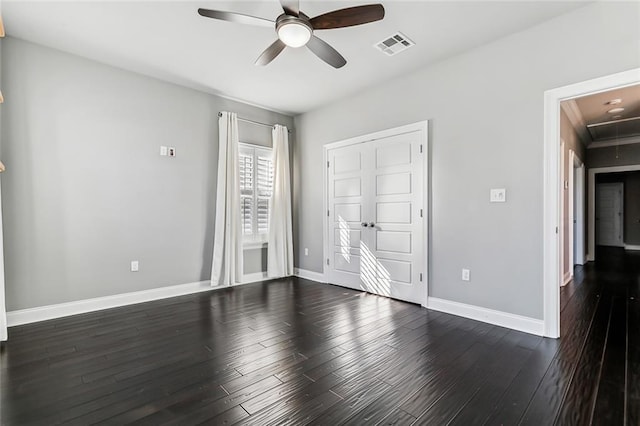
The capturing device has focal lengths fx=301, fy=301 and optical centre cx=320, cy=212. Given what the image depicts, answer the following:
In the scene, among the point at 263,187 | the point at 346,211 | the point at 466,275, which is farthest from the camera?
the point at 263,187

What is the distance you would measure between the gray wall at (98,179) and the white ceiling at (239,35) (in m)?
0.35

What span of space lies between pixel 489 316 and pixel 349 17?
3125 mm

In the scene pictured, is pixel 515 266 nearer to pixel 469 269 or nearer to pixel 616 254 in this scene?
pixel 469 269


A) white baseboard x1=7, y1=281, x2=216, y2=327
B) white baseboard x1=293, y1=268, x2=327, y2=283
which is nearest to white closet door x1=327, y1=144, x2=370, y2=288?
white baseboard x1=293, y1=268, x2=327, y2=283

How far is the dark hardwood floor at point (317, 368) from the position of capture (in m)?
1.72

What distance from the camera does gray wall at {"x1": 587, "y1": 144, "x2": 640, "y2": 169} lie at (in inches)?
256

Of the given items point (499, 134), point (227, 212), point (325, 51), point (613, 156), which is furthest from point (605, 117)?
point (227, 212)

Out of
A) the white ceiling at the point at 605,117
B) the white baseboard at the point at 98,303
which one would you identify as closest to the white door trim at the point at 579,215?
the white ceiling at the point at 605,117

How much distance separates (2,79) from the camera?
3.04 m

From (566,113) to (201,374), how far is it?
561 cm

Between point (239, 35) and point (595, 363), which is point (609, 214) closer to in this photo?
point (595, 363)

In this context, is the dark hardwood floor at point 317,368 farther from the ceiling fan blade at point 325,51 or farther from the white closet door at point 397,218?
the ceiling fan blade at point 325,51

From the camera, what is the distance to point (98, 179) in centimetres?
359

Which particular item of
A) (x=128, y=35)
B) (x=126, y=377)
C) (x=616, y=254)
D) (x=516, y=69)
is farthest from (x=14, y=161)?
(x=616, y=254)
